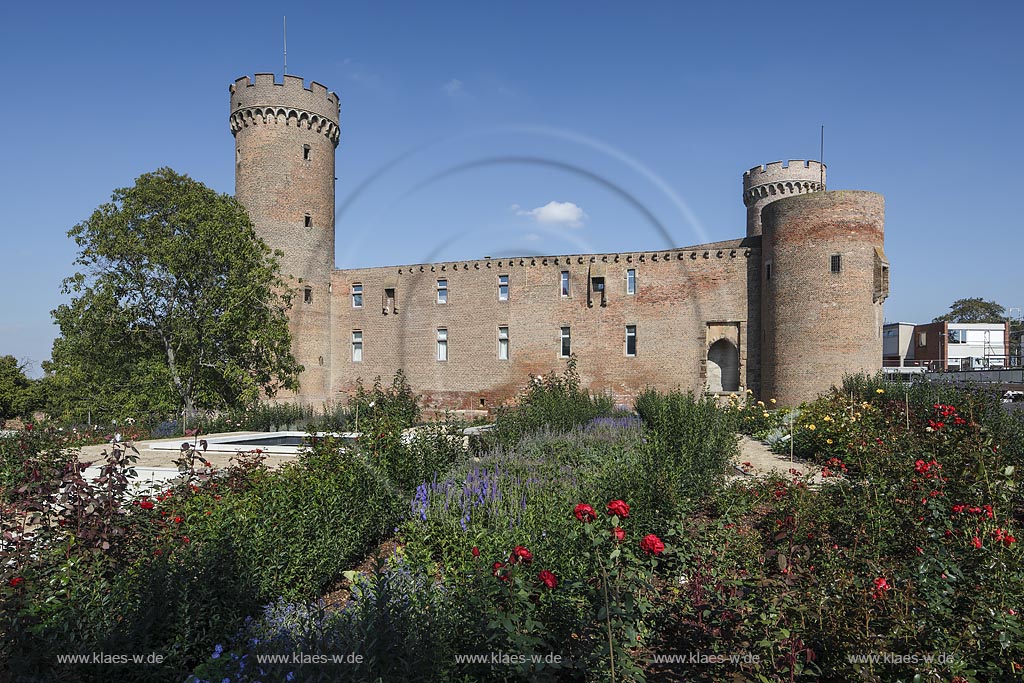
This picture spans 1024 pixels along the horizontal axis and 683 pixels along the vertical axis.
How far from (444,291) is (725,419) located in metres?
19.7

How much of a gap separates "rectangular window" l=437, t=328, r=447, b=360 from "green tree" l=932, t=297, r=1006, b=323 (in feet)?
209

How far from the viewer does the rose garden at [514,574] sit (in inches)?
136

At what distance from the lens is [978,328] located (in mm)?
53156

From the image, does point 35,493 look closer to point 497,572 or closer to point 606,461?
point 497,572

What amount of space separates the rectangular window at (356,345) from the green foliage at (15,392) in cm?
1811

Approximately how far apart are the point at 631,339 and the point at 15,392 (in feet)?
110

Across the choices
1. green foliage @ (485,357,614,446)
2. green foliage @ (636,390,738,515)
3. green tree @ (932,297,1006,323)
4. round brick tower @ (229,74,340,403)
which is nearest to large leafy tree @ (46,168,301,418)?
round brick tower @ (229,74,340,403)

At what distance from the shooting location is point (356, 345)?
1232 inches

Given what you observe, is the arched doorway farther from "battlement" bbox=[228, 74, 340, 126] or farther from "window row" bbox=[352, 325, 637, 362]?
"battlement" bbox=[228, 74, 340, 126]

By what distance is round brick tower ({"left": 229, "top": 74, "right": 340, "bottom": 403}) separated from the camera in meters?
27.3

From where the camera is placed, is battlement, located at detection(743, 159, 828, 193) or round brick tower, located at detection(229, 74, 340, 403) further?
battlement, located at detection(743, 159, 828, 193)

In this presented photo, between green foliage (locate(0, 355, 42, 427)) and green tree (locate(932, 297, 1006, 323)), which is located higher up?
green tree (locate(932, 297, 1006, 323))

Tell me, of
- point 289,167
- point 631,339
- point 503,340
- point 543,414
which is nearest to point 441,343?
point 503,340

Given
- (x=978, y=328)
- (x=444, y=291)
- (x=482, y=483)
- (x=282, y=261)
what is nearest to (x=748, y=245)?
(x=444, y=291)
